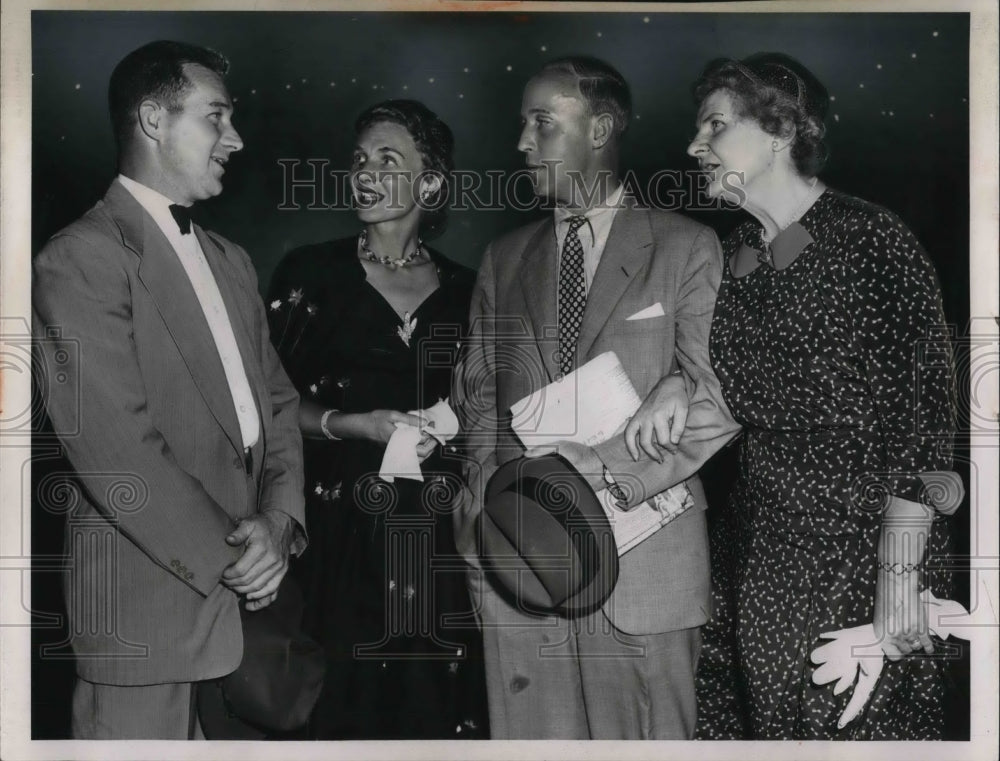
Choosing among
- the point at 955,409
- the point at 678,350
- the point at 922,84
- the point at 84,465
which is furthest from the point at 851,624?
the point at 84,465

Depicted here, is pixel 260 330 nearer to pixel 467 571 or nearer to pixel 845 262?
pixel 467 571

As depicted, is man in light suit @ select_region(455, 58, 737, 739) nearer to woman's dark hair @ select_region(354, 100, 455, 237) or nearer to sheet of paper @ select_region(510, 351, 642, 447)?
sheet of paper @ select_region(510, 351, 642, 447)

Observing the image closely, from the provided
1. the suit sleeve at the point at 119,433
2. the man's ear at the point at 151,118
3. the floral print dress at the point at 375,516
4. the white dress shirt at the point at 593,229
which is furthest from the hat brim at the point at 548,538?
the man's ear at the point at 151,118

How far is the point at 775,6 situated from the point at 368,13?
124 cm

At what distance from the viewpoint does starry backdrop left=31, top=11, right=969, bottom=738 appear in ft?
10.8

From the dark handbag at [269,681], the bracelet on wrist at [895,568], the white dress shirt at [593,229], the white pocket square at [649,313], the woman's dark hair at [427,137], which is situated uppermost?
the woman's dark hair at [427,137]

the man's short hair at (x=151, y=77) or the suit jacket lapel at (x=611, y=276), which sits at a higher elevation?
the man's short hair at (x=151, y=77)

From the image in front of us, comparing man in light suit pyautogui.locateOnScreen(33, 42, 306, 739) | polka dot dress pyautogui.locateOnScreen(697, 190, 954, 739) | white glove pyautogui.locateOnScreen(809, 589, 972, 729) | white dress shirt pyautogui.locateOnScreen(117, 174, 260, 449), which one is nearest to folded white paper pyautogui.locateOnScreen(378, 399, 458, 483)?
man in light suit pyautogui.locateOnScreen(33, 42, 306, 739)

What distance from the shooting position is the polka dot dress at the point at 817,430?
10.2 ft

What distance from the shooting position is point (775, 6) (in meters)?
3.32

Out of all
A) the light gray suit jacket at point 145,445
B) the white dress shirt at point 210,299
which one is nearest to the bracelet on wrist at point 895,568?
the light gray suit jacket at point 145,445

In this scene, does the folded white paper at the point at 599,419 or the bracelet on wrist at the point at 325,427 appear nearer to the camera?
the folded white paper at the point at 599,419

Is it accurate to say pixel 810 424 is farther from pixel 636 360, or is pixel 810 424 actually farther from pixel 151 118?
pixel 151 118

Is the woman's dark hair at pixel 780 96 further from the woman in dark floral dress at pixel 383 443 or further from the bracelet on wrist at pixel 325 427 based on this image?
the bracelet on wrist at pixel 325 427
